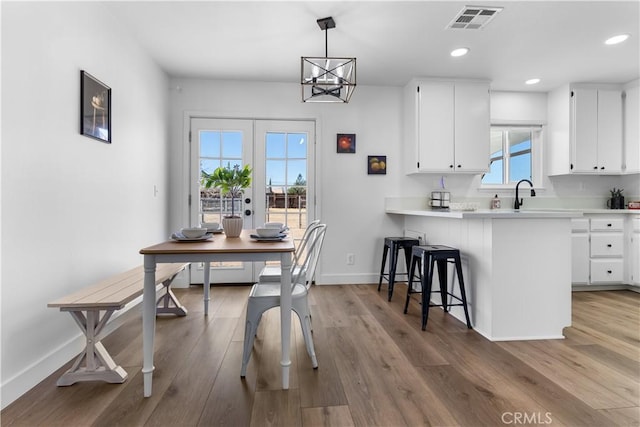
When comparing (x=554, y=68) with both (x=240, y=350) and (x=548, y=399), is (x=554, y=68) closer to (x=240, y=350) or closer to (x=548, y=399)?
(x=548, y=399)

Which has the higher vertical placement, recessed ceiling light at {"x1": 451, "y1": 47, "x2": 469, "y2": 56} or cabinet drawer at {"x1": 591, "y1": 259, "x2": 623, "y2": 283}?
recessed ceiling light at {"x1": 451, "y1": 47, "x2": 469, "y2": 56}

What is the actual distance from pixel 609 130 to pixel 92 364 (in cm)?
556

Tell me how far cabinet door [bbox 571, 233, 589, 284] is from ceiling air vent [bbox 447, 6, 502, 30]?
8.58 ft

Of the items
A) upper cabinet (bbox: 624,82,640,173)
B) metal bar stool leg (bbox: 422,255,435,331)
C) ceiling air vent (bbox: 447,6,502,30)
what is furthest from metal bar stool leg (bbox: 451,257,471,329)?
upper cabinet (bbox: 624,82,640,173)

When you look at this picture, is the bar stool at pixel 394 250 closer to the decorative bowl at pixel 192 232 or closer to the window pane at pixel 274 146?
the window pane at pixel 274 146

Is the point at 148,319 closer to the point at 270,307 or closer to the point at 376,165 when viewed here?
the point at 270,307

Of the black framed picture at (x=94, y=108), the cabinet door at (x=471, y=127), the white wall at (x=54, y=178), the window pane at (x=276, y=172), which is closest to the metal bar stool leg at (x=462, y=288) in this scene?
the cabinet door at (x=471, y=127)

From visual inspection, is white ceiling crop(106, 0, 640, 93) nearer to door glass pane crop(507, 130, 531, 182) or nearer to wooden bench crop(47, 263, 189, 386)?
door glass pane crop(507, 130, 531, 182)

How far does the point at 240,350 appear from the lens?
222 cm

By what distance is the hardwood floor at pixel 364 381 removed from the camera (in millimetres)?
1511

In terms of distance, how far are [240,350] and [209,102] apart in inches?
115

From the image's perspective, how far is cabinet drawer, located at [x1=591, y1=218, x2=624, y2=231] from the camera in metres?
3.76

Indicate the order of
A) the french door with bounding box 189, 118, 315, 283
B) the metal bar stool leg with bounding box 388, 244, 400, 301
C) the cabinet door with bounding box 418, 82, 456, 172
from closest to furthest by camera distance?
1. the metal bar stool leg with bounding box 388, 244, 400, 301
2. the cabinet door with bounding box 418, 82, 456, 172
3. the french door with bounding box 189, 118, 315, 283

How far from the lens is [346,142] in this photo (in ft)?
13.3
